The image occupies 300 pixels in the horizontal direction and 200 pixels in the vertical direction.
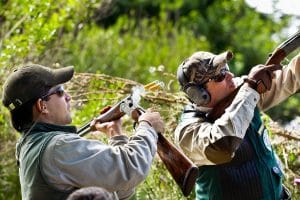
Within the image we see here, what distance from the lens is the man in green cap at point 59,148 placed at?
17.4 feet

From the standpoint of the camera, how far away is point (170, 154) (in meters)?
5.86

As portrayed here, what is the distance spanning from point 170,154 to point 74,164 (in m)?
0.79

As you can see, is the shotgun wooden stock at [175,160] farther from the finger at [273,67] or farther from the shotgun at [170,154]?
the finger at [273,67]

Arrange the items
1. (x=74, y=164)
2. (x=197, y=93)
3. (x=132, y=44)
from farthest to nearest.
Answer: (x=132, y=44) < (x=197, y=93) < (x=74, y=164)

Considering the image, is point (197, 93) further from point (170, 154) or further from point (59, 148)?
point (59, 148)

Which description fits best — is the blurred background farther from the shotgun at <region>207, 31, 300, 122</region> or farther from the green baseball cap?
the green baseball cap

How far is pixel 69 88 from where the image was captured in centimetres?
880

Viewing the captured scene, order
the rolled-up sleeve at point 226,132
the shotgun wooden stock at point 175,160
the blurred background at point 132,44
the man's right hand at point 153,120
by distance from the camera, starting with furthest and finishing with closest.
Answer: the blurred background at point 132,44
the rolled-up sleeve at point 226,132
the shotgun wooden stock at point 175,160
the man's right hand at point 153,120

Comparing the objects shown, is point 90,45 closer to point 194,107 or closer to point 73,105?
point 73,105

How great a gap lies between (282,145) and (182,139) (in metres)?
2.19

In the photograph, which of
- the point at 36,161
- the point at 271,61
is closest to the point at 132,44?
the point at 271,61

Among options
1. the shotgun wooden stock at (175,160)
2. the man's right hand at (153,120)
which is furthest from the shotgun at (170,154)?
the man's right hand at (153,120)

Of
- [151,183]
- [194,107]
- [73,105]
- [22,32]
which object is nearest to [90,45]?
[22,32]

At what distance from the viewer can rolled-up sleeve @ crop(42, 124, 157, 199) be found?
5.29m
